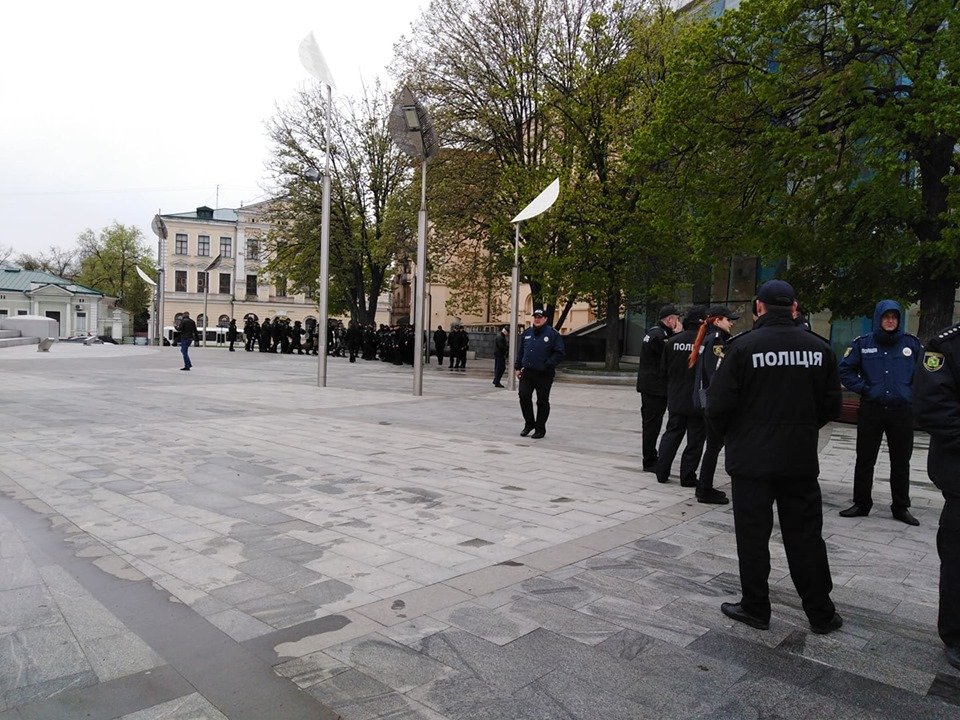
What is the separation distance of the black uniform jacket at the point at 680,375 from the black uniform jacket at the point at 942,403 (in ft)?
11.6

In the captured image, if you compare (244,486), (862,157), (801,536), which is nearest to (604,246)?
(862,157)

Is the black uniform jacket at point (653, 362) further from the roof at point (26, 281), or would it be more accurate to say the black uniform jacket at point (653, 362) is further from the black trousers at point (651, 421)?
the roof at point (26, 281)

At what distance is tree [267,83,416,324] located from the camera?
3484 cm

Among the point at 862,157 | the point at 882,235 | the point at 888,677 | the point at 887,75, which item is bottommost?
the point at 888,677

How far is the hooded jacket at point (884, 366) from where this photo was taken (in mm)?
6141

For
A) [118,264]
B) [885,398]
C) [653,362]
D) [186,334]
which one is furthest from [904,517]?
[118,264]

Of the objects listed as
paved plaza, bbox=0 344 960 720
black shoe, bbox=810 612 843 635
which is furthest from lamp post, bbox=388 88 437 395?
black shoe, bbox=810 612 843 635

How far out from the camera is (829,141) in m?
15.2

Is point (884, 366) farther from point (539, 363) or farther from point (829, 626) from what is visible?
point (539, 363)

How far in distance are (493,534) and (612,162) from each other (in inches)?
854

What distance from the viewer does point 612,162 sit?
2478 cm

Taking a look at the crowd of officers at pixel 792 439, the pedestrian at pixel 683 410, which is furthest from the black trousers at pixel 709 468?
the crowd of officers at pixel 792 439

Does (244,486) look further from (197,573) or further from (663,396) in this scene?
(663,396)

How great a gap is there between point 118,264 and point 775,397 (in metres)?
83.2
